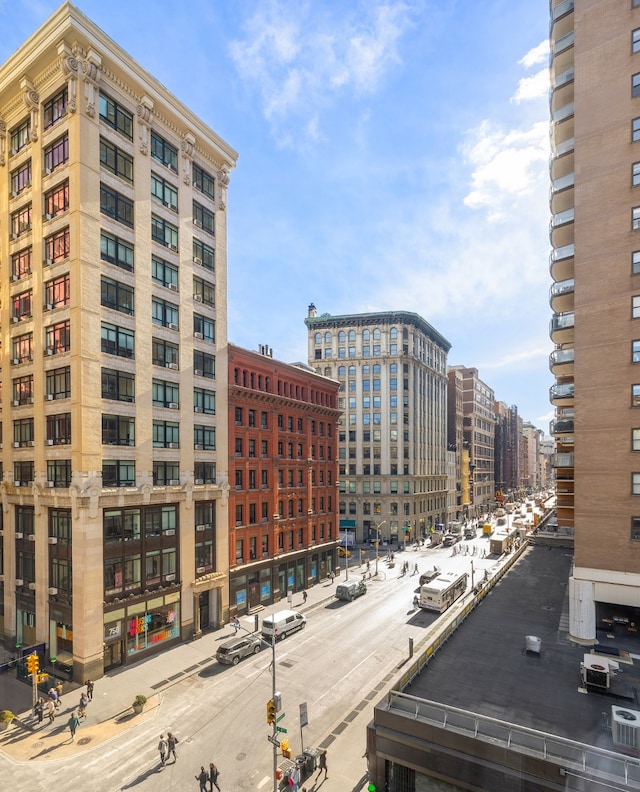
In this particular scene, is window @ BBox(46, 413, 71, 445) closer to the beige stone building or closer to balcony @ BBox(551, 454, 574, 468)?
the beige stone building

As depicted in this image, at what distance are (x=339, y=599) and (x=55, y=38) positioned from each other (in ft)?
175

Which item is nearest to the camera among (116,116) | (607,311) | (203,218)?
(607,311)

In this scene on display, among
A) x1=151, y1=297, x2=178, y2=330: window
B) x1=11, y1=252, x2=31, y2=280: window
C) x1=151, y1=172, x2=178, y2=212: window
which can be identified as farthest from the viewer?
x1=151, y1=172, x2=178, y2=212: window

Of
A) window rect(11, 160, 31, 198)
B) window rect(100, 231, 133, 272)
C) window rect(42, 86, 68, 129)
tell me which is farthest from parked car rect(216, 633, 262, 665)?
window rect(42, 86, 68, 129)

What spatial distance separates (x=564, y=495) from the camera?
1532 inches

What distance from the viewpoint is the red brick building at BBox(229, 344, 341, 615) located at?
149 ft

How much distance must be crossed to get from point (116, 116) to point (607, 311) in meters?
37.5

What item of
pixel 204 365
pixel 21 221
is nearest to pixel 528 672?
pixel 204 365

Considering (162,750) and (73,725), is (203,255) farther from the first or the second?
(162,750)

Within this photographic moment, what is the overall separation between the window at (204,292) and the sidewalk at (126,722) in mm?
29152

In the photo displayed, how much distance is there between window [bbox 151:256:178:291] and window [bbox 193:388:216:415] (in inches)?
362

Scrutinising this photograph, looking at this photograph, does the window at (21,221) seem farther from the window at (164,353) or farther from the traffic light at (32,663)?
the traffic light at (32,663)

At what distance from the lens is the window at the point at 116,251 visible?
34.2 m

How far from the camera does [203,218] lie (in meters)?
43.6
